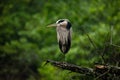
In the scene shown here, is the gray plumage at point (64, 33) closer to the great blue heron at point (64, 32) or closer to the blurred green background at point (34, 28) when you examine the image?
the great blue heron at point (64, 32)

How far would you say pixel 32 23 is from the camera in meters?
16.5

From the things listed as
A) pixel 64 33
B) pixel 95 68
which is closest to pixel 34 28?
pixel 95 68

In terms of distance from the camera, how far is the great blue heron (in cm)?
480

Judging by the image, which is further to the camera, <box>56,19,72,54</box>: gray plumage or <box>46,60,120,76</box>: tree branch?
<box>46,60,120,76</box>: tree branch

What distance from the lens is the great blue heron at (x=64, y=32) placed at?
480 cm

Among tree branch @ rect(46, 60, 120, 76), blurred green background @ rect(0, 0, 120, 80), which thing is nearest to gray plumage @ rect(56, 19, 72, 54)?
tree branch @ rect(46, 60, 120, 76)

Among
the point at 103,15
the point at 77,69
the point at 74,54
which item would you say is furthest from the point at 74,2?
the point at 77,69

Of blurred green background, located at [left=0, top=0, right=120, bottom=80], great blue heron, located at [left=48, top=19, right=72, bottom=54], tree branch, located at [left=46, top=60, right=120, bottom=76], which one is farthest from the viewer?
blurred green background, located at [left=0, top=0, right=120, bottom=80]

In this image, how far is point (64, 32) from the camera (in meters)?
4.89

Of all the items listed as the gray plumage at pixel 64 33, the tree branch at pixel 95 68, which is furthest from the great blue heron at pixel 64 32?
the tree branch at pixel 95 68

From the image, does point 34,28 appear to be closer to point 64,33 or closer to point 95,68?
point 95,68

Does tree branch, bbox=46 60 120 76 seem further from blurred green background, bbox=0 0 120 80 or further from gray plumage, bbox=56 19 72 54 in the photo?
blurred green background, bbox=0 0 120 80

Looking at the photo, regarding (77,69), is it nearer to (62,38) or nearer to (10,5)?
(62,38)

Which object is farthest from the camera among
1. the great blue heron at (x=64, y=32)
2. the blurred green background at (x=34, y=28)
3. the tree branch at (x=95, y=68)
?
the blurred green background at (x=34, y=28)
